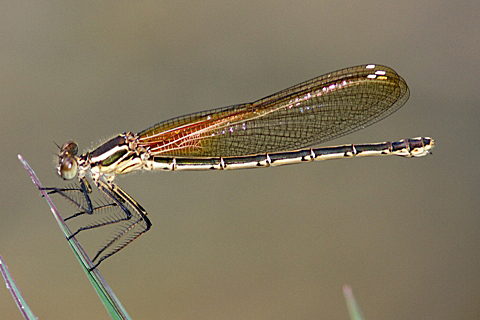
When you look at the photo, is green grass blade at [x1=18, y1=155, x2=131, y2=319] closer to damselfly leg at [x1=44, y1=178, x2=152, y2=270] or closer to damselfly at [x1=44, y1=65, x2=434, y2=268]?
damselfly leg at [x1=44, y1=178, x2=152, y2=270]

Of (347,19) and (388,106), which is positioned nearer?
(388,106)

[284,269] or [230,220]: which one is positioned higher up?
[230,220]

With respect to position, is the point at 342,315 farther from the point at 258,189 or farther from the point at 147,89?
the point at 147,89

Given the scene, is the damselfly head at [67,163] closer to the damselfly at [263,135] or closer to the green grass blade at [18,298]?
the damselfly at [263,135]

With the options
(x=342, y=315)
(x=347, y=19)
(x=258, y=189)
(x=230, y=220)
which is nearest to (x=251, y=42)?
(x=347, y=19)

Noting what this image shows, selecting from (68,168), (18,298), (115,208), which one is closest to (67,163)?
(68,168)

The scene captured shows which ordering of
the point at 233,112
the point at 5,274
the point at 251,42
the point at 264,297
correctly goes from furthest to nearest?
the point at 251,42 < the point at 264,297 < the point at 233,112 < the point at 5,274
